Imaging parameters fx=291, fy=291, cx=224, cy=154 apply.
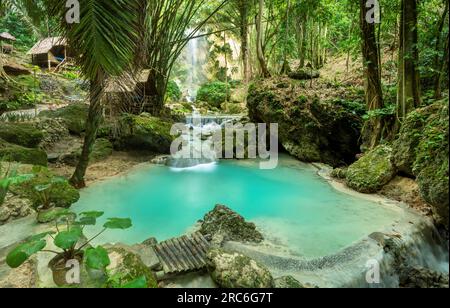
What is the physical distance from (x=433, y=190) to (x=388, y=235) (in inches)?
34.8

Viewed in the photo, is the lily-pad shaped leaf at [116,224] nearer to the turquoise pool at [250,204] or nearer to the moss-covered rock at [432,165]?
the turquoise pool at [250,204]

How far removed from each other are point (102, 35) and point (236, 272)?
3397mm

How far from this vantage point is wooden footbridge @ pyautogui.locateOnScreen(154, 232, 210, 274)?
3.13 metres

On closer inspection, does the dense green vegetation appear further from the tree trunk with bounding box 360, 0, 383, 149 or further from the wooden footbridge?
the wooden footbridge

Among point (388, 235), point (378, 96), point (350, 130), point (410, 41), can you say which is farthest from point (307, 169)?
point (388, 235)

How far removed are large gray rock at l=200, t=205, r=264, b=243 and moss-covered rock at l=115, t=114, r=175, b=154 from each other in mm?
5499

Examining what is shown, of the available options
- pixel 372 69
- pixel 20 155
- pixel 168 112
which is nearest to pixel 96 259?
pixel 20 155

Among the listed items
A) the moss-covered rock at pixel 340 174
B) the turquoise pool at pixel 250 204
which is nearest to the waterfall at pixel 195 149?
the turquoise pool at pixel 250 204

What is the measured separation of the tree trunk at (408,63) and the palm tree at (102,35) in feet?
16.5

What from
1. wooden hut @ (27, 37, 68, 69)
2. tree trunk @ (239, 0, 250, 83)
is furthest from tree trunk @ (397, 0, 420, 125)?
wooden hut @ (27, 37, 68, 69)

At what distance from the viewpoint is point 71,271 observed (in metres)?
2.61

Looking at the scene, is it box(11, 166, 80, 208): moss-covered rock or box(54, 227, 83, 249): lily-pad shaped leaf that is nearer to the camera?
box(54, 227, 83, 249): lily-pad shaped leaf
